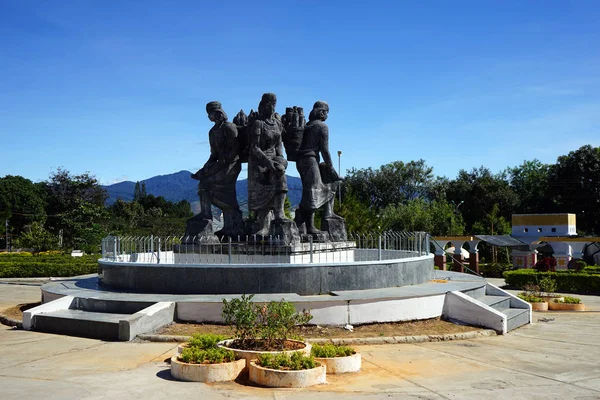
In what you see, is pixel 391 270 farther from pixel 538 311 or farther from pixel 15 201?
pixel 15 201

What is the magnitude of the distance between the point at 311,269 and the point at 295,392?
4963mm

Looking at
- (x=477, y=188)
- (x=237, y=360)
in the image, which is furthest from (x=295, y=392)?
(x=477, y=188)

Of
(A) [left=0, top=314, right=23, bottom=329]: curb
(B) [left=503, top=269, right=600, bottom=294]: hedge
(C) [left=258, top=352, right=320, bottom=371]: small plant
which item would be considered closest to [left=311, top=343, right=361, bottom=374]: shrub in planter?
(C) [left=258, top=352, right=320, bottom=371]: small plant

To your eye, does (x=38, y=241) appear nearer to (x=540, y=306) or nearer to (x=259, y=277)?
(x=259, y=277)

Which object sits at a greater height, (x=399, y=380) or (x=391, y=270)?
(x=391, y=270)

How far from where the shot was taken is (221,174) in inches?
597

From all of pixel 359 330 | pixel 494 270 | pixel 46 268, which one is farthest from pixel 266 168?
pixel 494 270

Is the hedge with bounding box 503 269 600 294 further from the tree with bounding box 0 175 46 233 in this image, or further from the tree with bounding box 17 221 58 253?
the tree with bounding box 0 175 46 233

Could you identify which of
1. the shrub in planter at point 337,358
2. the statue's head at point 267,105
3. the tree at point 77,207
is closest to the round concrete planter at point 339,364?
the shrub in planter at point 337,358

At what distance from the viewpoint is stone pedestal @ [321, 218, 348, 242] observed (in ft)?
50.5

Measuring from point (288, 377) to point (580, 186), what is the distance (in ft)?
142

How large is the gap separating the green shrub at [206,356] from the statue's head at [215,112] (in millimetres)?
8878

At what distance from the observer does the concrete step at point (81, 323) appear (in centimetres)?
976

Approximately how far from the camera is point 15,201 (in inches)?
2457
